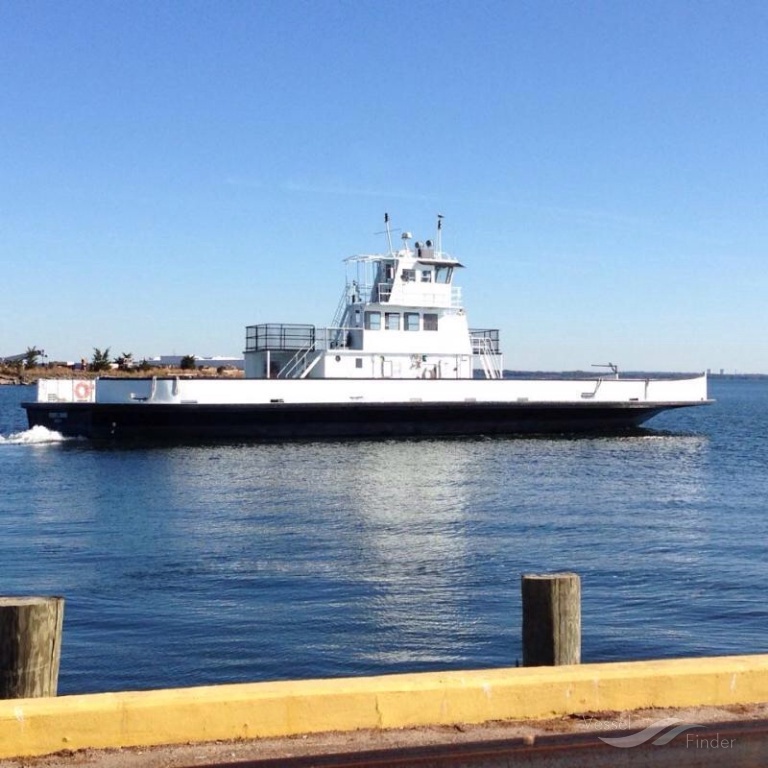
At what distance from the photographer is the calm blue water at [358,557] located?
9789 mm

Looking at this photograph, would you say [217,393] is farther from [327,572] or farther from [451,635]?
[451,635]

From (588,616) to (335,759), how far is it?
6.66m

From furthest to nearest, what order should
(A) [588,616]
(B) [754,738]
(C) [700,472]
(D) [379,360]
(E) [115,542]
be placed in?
(D) [379,360] → (C) [700,472] → (E) [115,542] → (A) [588,616] → (B) [754,738]

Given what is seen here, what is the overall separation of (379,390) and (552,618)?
26.8m

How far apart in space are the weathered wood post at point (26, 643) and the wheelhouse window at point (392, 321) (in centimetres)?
2947

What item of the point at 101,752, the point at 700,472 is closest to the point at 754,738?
the point at 101,752

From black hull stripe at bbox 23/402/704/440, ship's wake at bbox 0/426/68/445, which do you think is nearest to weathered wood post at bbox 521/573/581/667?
black hull stripe at bbox 23/402/704/440

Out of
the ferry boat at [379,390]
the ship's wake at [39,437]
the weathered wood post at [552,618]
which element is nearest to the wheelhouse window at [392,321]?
the ferry boat at [379,390]

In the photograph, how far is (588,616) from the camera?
1098 centimetres

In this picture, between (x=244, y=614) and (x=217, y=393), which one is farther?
(x=217, y=393)

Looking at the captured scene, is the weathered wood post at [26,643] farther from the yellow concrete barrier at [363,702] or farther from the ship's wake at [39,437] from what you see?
the ship's wake at [39,437]

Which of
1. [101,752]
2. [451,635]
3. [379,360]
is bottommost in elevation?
[451,635]

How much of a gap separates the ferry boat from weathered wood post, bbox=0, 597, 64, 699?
25.8 meters

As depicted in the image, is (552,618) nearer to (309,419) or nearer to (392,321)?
(309,419)
